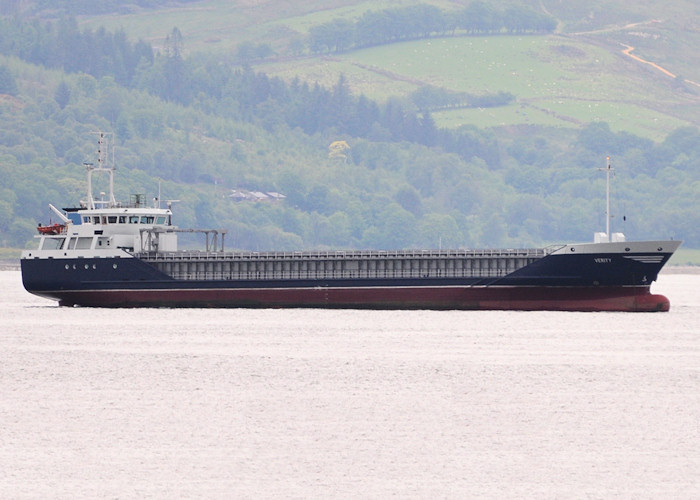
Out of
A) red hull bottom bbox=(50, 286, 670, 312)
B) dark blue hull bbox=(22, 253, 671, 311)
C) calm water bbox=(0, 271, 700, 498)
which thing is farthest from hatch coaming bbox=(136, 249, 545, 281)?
calm water bbox=(0, 271, 700, 498)

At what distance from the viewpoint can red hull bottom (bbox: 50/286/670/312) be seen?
79.0m

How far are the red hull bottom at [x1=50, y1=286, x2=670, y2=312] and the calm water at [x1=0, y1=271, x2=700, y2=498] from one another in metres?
11.0

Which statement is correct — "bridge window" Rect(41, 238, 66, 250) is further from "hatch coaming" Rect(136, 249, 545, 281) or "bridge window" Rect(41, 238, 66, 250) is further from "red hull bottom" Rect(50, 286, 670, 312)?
"hatch coaming" Rect(136, 249, 545, 281)

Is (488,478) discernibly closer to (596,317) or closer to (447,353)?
(447,353)

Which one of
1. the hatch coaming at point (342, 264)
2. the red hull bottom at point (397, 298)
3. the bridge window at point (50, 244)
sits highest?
the bridge window at point (50, 244)

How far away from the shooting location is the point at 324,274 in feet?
276

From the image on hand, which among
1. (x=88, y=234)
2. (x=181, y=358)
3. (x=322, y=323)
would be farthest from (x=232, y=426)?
(x=88, y=234)

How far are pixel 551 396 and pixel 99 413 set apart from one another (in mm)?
13685

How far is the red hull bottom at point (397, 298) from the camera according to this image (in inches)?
3110

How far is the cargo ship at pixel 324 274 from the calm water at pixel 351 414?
10786mm

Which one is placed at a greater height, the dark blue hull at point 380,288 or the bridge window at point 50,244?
the bridge window at point 50,244

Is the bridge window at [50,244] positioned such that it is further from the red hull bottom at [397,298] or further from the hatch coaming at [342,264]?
→ the hatch coaming at [342,264]

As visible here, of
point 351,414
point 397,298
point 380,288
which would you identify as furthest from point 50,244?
point 351,414

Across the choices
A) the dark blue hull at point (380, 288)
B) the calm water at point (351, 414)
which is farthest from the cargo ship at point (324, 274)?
the calm water at point (351, 414)
